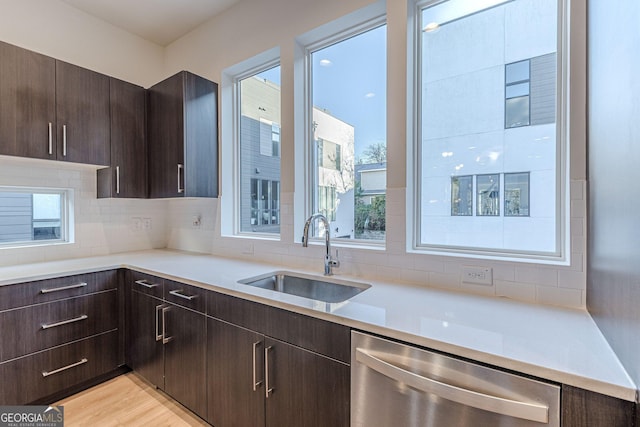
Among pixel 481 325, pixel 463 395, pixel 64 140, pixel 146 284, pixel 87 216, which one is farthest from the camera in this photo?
pixel 87 216

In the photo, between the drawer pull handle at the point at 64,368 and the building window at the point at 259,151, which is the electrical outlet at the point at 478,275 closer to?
the building window at the point at 259,151

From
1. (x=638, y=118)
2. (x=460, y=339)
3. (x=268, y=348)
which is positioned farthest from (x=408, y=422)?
(x=638, y=118)

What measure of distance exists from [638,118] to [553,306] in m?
0.86

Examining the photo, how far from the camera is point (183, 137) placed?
235 cm

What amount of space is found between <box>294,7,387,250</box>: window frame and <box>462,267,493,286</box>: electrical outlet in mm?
623

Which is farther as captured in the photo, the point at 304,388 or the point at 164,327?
the point at 164,327

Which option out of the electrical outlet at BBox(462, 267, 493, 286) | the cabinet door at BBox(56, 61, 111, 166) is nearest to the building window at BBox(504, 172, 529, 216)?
the electrical outlet at BBox(462, 267, 493, 286)

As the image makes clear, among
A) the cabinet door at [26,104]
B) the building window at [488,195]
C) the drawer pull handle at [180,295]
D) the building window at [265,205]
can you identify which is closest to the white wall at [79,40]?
the cabinet door at [26,104]

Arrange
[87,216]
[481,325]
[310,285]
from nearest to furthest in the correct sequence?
[481,325]
[310,285]
[87,216]

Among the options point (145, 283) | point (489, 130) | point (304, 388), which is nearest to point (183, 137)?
point (145, 283)

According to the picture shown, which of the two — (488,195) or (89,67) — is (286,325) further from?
(89,67)

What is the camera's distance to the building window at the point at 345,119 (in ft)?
6.36

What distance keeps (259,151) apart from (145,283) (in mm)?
1325

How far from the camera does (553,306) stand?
1269 millimetres
